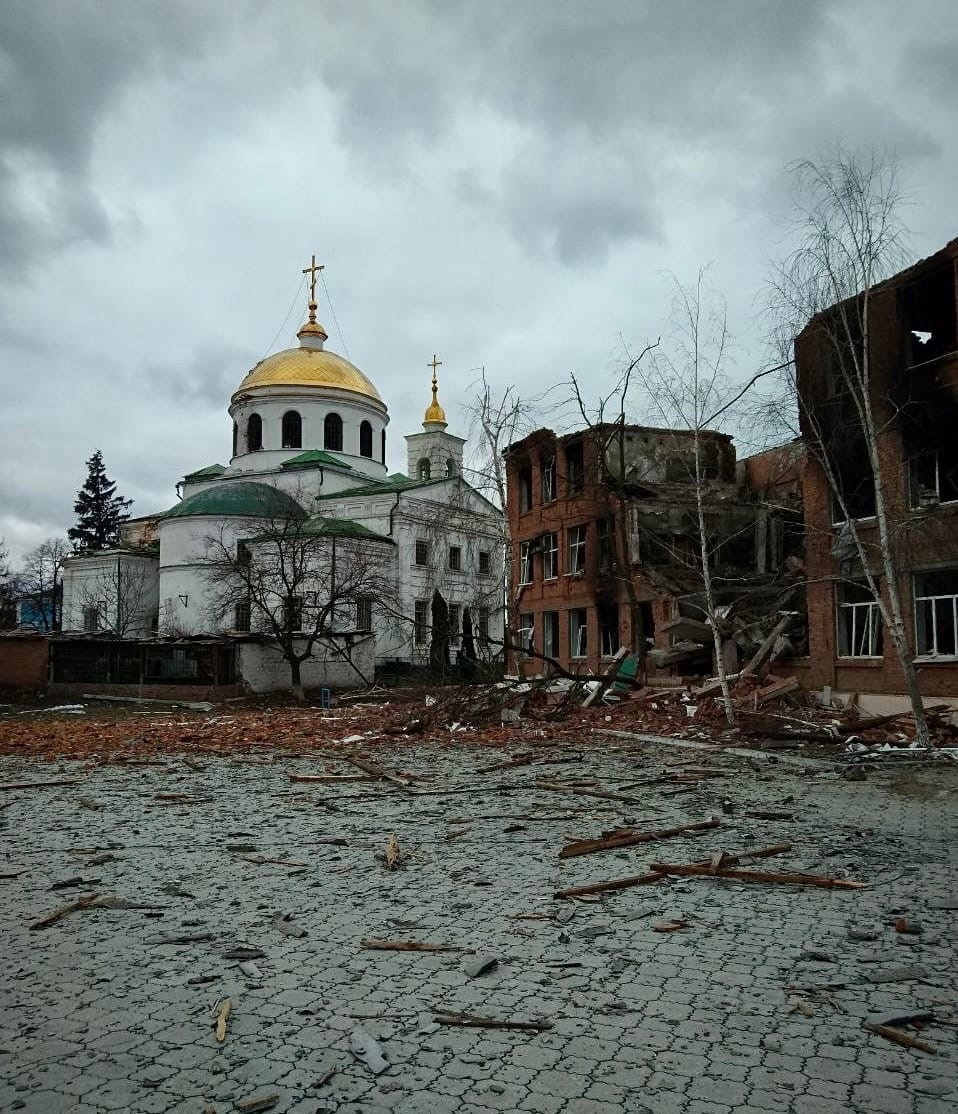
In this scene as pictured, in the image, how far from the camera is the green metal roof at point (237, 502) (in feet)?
168

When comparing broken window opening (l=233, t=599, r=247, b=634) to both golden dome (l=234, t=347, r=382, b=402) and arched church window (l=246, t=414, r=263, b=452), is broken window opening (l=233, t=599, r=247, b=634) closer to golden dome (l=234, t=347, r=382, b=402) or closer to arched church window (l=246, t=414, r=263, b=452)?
arched church window (l=246, t=414, r=263, b=452)

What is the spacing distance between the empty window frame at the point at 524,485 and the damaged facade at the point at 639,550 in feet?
0.13

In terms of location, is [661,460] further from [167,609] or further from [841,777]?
[167,609]

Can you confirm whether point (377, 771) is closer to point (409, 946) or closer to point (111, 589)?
point (409, 946)

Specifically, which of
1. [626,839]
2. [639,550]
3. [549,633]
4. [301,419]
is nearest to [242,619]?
[301,419]

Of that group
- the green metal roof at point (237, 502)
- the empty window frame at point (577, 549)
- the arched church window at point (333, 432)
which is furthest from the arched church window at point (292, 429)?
the empty window frame at point (577, 549)

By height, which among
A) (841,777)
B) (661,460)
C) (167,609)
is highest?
(661,460)

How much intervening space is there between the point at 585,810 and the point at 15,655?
33841 millimetres

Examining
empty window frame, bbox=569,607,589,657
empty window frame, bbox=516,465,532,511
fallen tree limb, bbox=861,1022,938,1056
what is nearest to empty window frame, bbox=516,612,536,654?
empty window frame, bbox=569,607,589,657

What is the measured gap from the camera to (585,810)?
10.7m

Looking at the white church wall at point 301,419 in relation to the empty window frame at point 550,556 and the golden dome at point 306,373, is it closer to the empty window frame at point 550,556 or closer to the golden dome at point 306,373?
the golden dome at point 306,373

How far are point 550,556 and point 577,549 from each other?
2149 millimetres

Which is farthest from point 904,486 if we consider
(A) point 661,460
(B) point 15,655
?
(B) point 15,655

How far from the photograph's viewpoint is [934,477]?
2019 centimetres
